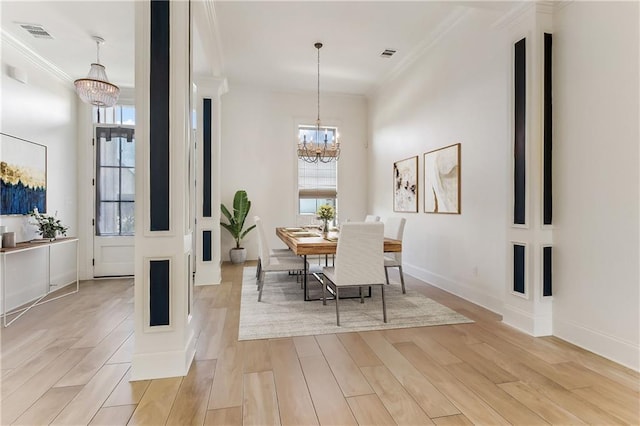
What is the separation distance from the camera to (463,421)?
170 centimetres

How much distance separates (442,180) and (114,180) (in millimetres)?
5161

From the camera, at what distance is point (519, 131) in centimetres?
300

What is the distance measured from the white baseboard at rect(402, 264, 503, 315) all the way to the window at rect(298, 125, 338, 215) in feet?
8.17

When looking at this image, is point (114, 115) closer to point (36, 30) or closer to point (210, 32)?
point (36, 30)

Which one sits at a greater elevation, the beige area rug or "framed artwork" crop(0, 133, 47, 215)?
"framed artwork" crop(0, 133, 47, 215)

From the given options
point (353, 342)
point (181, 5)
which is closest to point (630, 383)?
point (353, 342)

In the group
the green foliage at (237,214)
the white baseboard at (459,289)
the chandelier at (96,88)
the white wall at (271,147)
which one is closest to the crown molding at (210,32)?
the chandelier at (96,88)

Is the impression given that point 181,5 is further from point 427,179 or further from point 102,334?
point 427,179

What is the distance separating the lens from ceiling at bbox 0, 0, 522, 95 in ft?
11.0

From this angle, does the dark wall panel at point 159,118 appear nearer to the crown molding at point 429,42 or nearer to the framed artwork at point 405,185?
the crown molding at point 429,42

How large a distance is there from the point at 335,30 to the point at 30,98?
395 centimetres

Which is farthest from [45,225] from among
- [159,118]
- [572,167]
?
[572,167]

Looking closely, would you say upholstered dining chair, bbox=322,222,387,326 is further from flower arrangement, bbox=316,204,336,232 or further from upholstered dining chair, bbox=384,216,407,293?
flower arrangement, bbox=316,204,336,232

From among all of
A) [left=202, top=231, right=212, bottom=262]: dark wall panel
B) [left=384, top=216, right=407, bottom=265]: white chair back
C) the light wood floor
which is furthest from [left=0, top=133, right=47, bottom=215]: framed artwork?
[left=384, top=216, right=407, bottom=265]: white chair back
